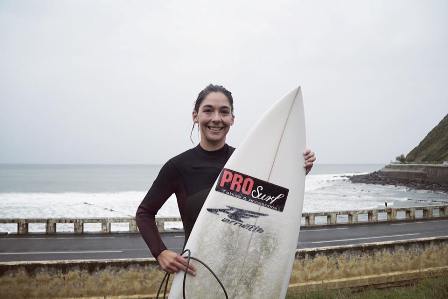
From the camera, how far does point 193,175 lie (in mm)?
2395

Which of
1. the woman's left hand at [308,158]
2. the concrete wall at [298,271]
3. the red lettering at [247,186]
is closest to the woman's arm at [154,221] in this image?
the red lettering at [247,186]

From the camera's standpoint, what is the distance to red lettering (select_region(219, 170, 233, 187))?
2.54 meters

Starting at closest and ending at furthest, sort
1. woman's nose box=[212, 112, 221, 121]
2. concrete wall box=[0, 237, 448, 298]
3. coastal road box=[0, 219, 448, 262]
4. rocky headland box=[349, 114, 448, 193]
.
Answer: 1. woman's nose box=[212, 112, 221, 121]
2. concrete wall box=[0, 237, 448, 298]
3. coastal road box=[0, 219, 448, 262]
4. rocky headland box=[349, 114, 448, 193]

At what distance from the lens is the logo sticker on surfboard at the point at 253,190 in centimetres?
258

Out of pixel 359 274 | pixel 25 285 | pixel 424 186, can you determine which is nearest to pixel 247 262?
pixel 25 285

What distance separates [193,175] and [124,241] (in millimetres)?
10921

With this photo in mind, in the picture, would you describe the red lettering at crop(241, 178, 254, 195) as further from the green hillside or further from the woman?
the green hillside

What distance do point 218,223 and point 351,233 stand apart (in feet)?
41.6

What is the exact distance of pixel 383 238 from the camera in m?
12.6

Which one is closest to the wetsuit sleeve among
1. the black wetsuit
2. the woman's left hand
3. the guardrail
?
the black wetsuit

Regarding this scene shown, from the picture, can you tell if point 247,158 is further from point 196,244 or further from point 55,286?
point 55,286

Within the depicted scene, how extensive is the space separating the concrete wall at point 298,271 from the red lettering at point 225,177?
3.60 meters

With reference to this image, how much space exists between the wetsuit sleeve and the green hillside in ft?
230

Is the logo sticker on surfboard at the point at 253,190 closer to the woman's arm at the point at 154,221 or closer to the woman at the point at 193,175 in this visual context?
the woman at the point at 193,175
